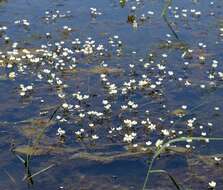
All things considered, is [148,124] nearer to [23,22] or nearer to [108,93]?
[108,93]

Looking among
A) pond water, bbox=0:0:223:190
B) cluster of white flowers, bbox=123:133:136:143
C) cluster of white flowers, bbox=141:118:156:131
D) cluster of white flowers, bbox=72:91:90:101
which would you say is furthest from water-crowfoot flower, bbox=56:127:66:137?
cluster of white flowers, bbox=141:118:156:131

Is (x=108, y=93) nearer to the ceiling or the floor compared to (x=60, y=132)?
nearer to the floor

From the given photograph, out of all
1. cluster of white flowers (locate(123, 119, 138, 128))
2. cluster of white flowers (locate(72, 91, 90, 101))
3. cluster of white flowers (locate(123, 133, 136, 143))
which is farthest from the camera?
cluster of white flowers (locate(72, 91, 90, 101))

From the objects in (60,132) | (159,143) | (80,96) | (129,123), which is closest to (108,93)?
(80,96)

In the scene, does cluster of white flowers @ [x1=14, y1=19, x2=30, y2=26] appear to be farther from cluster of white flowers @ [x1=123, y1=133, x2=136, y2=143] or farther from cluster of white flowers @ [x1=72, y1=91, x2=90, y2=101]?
cluster of white flowers @ [x1=123, y1=133, x2=136, y2=143]

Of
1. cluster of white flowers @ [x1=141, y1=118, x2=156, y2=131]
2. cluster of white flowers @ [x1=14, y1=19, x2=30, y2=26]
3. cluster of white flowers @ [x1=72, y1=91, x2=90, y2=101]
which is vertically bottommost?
cluster of white flowers @ [x1=141, y1=118, x2=156, y2=131]

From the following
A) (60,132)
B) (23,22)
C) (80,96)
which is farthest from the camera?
(23,22)

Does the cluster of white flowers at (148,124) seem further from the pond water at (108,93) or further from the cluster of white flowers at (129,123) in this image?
the cluster of white flowers at (129,123)

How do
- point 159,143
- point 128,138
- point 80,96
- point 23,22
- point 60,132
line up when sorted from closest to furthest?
1. point 159,143
2. point 128,138
3. point 60,132
4. point 80,96
5. point 23,22

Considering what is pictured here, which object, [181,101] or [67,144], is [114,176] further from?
[181,101]
